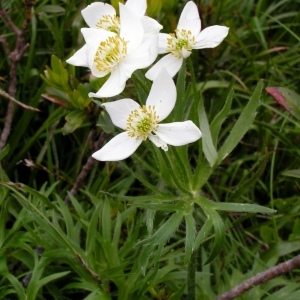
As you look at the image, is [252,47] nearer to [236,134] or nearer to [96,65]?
[236,134]

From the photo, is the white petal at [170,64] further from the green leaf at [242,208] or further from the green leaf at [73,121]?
the green leaf at [73,121]

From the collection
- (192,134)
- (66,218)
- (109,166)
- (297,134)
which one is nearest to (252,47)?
(297,134)

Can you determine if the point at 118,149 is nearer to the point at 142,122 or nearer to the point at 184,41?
the point at 142,122

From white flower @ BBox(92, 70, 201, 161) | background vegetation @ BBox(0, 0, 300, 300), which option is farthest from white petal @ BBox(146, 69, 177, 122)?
background vegetation @ BBox(0, 0, 300, 300)

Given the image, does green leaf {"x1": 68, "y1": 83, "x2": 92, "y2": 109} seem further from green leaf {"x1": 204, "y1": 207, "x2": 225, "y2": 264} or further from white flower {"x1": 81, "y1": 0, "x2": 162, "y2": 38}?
green leaf {"x1": 204, "y1": 207, "x2": 225, "y2": 264}

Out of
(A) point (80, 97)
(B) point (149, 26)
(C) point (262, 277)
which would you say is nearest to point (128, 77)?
(B) point (149, 26)
